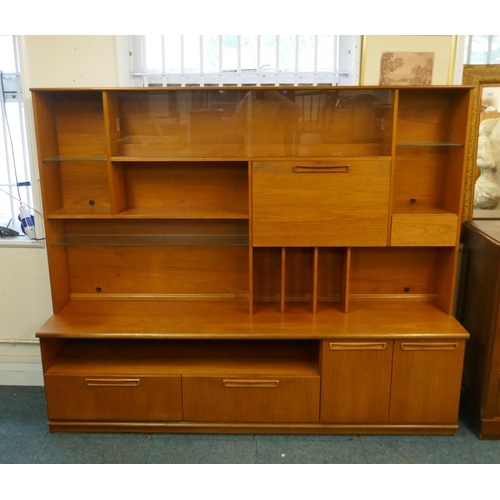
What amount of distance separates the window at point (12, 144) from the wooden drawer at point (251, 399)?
A: 148cm

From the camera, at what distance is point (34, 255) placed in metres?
2.82

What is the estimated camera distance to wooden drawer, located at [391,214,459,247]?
7.92 ft

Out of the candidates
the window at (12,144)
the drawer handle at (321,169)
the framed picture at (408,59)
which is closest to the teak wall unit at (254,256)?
the drawer handle at (321,169)

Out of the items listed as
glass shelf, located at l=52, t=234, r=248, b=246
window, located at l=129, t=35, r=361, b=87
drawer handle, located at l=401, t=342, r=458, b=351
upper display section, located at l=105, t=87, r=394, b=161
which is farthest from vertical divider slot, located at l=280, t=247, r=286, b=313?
window, located at l=129, t=35, r=361, b=87

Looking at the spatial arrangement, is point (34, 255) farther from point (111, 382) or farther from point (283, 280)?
point (283, 280)

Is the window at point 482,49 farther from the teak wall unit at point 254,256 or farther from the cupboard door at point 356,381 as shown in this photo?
the cupboard door at point 356,381

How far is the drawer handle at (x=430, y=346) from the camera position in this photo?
93.6 inches

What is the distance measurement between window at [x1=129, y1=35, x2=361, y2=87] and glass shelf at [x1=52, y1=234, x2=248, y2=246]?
85cm

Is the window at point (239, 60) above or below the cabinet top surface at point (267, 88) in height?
above

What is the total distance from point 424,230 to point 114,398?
1.80m

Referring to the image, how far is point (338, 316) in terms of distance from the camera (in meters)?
2.56

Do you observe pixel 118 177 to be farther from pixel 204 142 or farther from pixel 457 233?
pixel 457 233

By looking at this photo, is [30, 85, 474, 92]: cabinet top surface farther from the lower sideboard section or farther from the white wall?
the lower sideboard section

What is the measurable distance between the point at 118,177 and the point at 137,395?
3.75 ft
